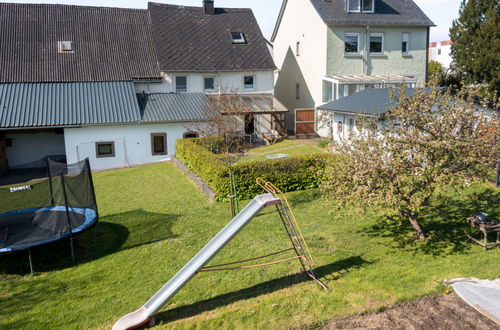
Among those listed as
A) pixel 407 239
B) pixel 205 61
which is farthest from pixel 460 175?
pixel 205 61

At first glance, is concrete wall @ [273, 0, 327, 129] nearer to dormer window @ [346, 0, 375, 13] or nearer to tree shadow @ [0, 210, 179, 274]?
dormer window @ [346, 0, 375, 13]

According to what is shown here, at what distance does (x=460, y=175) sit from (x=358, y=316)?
4.03m

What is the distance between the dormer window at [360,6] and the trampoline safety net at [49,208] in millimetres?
24046

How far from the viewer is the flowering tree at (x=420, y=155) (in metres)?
9.47

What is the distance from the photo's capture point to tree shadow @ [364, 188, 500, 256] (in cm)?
1051

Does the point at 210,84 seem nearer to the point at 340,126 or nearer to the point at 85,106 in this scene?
the point at 85,106

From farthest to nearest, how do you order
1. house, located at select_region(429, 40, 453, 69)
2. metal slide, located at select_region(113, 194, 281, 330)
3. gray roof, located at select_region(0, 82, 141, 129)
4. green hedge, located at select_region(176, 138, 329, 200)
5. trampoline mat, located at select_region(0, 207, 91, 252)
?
house, located at select_region(429, 40, 453, 69), gray roof, located at select_region(0, 82, 141, 129), green hedge, located at select_region(176, 138, 329, 200), trampoline mat, located at select_region(0, 207, 91, 252), metal slide, located at select_region(113, 194, 281, 330)

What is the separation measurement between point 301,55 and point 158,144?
1377cm

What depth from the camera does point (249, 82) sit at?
32344 millimetres

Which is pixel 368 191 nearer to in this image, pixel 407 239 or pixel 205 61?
pixel 407 239

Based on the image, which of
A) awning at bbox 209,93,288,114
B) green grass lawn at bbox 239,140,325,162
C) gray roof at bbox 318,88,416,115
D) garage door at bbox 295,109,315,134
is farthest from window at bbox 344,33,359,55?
green grass lawn at bbox 239,140,325,162

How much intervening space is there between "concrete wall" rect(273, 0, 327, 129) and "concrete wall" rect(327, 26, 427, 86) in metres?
0.78

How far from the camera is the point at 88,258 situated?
11227 millimetres

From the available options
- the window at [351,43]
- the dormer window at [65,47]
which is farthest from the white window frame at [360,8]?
the dormer window at [65,47]
